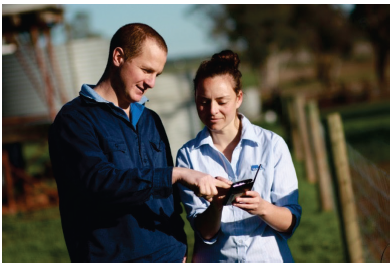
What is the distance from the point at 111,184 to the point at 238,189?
0.53m

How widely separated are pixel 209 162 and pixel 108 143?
0.55 meters

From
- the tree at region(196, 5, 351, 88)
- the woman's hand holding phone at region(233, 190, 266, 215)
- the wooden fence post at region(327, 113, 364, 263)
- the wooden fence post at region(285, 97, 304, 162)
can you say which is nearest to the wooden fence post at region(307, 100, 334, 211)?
the wooden fence post at region(327, 113, 364, 263)

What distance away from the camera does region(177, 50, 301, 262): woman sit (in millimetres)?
2512

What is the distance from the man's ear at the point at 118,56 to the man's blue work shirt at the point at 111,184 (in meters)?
0.17

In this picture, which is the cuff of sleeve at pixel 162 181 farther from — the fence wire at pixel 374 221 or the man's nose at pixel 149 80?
the fence wire at pixel 374 221

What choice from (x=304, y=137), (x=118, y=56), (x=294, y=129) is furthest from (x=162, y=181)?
(x=294, y=129)

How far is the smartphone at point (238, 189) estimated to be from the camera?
2252mm

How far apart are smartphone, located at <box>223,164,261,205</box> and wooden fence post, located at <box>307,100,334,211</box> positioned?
5843 millimetres

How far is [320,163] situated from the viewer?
8.01 metres

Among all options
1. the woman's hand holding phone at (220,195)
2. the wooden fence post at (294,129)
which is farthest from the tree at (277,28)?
the woman's hand holding phone at (220,195)

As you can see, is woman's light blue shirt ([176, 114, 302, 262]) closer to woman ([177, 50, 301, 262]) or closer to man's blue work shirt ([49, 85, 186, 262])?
woman ([177, 50, 301, 262])

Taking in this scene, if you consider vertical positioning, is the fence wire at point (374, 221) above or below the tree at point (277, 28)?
below

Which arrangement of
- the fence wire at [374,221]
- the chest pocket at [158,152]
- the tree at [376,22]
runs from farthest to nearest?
the tree at [376,22]
the fence wire at [374,221]
the chest pocket at [158,152]

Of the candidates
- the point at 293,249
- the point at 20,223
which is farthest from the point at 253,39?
the point at 293,249
